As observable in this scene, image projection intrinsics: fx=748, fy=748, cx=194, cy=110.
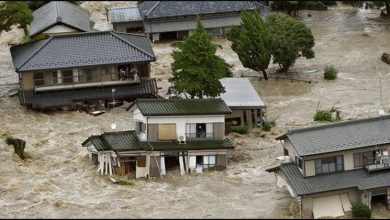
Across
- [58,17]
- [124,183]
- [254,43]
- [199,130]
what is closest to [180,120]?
[199,130]

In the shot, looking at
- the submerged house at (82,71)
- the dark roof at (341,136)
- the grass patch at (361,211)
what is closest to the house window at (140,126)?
the dark roof at (341,136)

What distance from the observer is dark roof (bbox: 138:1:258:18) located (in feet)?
224

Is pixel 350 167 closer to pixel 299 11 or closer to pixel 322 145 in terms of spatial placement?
pixel 322 145

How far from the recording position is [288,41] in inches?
2212

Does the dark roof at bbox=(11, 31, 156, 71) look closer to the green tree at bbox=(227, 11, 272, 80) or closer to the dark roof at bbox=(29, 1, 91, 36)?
the green tree at bbox=(227, 11, 272, 80)

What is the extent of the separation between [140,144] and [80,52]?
1306 centimetres

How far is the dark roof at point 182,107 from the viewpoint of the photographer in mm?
41281

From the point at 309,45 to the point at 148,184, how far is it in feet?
74.3

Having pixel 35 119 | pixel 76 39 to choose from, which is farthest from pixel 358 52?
pixel 35 119

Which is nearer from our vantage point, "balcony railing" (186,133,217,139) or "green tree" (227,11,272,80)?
"balcony railing" (186,133,217,139)

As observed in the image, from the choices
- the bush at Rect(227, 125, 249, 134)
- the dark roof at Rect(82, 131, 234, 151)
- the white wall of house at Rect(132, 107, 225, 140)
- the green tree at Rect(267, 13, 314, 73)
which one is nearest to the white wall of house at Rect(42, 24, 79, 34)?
the green tree at Rect(267, 13, 314, 73)

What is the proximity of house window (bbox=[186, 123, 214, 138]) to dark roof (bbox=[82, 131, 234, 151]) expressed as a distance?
0.36 metres

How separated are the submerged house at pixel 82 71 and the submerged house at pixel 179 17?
15.4 m

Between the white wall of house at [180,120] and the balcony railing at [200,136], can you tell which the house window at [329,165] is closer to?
the white wall of house at [180,120]
